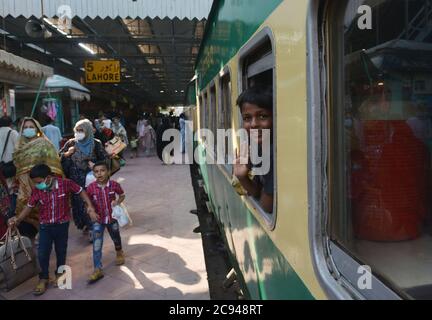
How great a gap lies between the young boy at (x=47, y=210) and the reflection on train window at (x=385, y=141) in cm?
301

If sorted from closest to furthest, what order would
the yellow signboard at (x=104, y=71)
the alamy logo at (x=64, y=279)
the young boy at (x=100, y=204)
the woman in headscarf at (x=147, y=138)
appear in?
the alamy logo at (x=64, y=279)
the young boy at (x=100, y=204)
the yellow signboard at (x=104, y=71)
the woman in headscarf at (x=147, y=138)

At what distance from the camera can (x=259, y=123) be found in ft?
6.30

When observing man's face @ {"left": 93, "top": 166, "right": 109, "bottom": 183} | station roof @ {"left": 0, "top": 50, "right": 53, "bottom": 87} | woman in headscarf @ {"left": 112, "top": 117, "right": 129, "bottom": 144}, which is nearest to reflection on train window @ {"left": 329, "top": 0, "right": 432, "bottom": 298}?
man's face @ {"left": 93, "top": 166, "right": 109, "bottom": 183}

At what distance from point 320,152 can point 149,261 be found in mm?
3671

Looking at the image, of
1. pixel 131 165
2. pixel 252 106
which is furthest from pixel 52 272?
pixel 131 165

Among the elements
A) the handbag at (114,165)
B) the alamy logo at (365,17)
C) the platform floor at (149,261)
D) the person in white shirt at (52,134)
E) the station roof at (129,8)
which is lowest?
the platform floor at (149,261)

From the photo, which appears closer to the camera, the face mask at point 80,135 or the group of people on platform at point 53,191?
the group of people on platform at point 53,191

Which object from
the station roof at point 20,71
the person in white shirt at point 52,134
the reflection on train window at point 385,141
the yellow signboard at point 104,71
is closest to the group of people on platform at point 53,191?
the station roof at point 20,71

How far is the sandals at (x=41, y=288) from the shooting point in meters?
3.79

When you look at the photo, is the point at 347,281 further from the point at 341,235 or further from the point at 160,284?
the point at 160,284

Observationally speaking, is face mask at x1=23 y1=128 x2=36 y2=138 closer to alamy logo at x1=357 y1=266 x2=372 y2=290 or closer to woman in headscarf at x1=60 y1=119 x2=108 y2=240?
woman in headscarf at x1=60 y1=119 x2=108 y2=240

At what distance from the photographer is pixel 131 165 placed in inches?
505

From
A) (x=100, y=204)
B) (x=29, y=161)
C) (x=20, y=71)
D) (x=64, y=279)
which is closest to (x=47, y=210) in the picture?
(x=100, y=204)

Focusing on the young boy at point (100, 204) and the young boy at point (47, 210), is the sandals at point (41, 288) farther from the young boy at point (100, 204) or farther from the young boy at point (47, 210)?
the young boy at point (100, 204)
